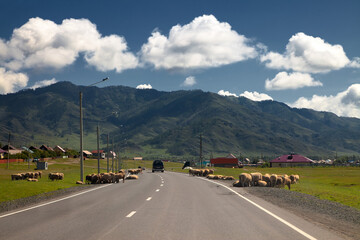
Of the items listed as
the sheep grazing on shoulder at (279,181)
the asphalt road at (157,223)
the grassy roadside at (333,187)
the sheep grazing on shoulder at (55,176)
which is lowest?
the grassy roadside at (333,187)

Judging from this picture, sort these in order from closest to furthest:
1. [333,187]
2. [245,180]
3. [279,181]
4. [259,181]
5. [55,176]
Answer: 1. [245,180]
2. [259,181]
3. [279,181]
4. [55,176]
5. [333,187]

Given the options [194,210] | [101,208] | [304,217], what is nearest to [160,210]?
[194,210]

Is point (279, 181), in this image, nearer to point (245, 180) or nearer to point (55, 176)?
point (245, 180)

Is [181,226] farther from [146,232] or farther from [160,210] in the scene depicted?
[160,210]

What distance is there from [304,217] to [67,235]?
27.4 ft

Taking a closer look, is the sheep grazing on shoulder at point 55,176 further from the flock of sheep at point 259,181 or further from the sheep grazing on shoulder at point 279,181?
the sheep grazing on shoulder at point 279,181

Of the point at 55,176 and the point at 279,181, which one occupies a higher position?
the point at 55,176

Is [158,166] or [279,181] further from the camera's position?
[158,166]

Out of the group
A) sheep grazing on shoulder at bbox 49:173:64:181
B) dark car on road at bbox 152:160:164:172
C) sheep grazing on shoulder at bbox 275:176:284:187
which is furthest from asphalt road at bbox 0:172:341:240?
dark car on road at bbox 152:160:164:172

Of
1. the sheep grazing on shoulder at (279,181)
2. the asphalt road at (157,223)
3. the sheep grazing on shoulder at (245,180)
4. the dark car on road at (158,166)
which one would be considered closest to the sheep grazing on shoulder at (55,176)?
the sheep grazing on shoulder at (245,180)

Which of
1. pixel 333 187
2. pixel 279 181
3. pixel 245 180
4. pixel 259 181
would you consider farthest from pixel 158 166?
pixel 245 180

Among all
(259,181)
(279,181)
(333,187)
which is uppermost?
(259,181)

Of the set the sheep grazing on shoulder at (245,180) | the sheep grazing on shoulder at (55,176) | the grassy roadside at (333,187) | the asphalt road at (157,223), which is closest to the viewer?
the asphalt road at (157,223)

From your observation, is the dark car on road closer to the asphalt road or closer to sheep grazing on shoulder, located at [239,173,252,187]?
sheep grazing on shoulder, located at [239,173,252,187]
